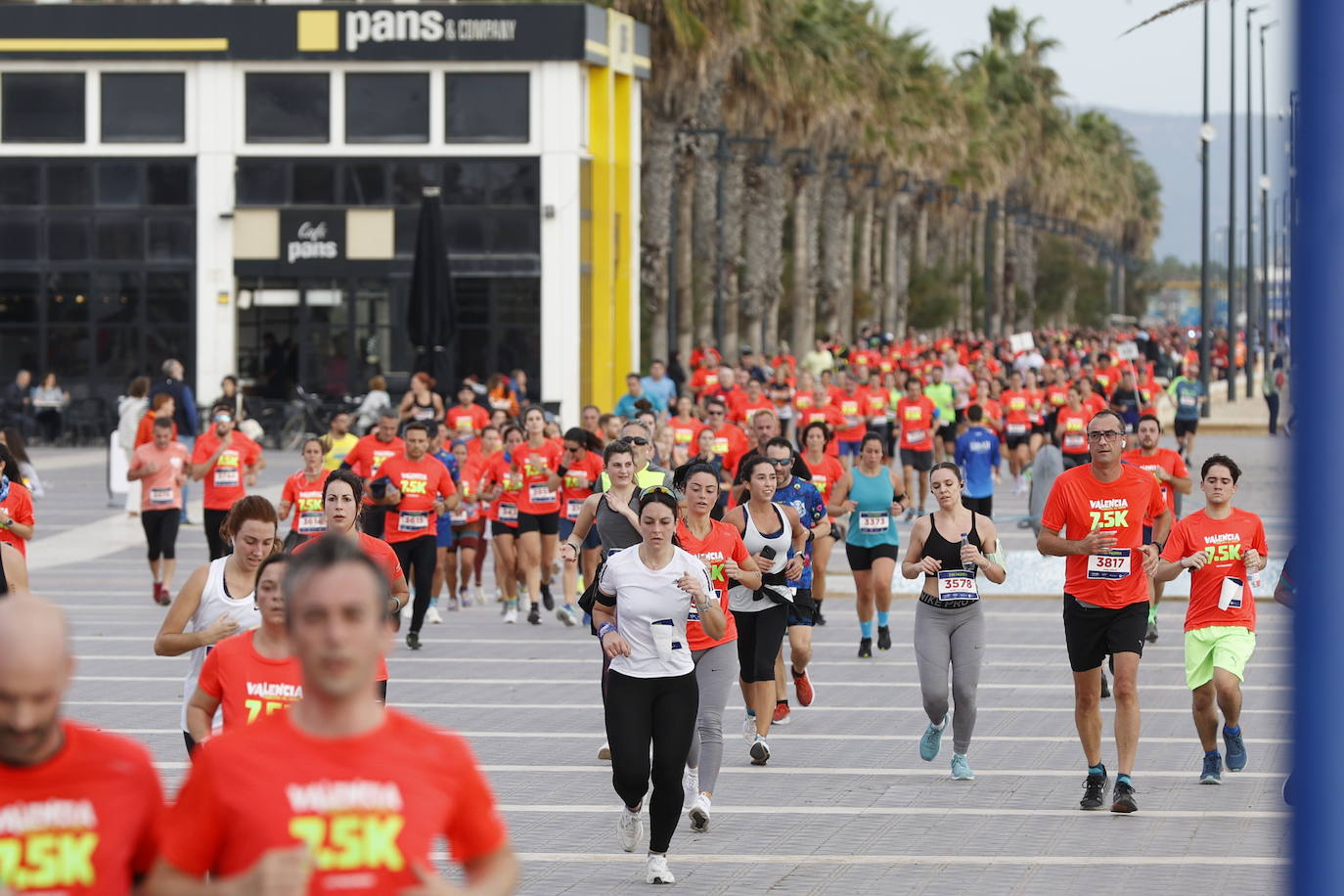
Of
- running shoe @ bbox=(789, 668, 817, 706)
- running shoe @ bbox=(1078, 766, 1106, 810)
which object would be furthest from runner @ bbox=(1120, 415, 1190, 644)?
running shoe @ bbox=(1078, 766, 1106, 810)

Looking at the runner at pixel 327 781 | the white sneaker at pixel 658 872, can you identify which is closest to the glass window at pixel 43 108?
the white sneaker at pixel 658 872

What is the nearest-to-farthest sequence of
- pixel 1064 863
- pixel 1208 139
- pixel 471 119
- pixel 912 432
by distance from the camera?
pixel 1064 863
pixel 912 432
pixel 471 119
pixel 1208 139

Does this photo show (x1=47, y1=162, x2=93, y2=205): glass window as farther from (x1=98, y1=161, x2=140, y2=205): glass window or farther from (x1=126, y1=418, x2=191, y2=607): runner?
(x1=126, y1=418, x2=191, y2=607): runner

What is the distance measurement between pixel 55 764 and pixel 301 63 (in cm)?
4030

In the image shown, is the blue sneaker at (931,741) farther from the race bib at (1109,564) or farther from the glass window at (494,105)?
the glass window at (494,105)

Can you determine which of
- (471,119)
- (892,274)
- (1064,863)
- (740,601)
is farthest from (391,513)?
(892,274)

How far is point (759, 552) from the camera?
12.6 m

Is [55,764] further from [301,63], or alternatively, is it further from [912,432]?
[301,63]

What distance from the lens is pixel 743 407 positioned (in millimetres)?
29156

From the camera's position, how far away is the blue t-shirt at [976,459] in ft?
73.6

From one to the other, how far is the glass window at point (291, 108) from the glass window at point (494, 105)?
2.33 meters

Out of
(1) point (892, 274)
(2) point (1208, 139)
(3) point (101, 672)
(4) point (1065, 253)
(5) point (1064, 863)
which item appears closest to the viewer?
A: (5) point (1064, 863)

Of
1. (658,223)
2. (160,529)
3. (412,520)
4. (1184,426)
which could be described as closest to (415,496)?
(412,520)

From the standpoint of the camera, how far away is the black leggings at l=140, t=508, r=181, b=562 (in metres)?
19.6
